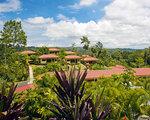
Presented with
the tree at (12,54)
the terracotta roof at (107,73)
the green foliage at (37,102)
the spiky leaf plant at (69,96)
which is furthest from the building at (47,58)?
the spiky leaf plant at (69,96)

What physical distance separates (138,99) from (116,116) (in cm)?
420

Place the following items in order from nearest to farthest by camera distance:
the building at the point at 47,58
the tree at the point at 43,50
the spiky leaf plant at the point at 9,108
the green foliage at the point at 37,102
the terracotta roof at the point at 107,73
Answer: the spiky leaf plant at the point at 9,108
the green foliage at the point at 37,102
the terracotta roof at the point at 107,73
the building at the point at 47,58
the tree at the point at 43,50

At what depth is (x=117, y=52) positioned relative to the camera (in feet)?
339

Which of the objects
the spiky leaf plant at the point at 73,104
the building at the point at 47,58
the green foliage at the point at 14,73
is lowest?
the green foliage at the point at 14,73

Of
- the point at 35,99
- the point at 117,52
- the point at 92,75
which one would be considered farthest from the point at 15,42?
the point at 35,99

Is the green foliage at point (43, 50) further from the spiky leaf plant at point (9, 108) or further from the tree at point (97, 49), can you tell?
the spiky leaf plant at point (9, 108)

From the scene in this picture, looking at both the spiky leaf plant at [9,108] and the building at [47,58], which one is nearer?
the spiky leaf plant at [9,108]

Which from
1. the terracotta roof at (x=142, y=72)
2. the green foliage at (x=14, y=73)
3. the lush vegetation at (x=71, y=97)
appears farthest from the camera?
the green foliage at (x=14, y=73)

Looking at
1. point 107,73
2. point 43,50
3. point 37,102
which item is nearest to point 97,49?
point 43,50

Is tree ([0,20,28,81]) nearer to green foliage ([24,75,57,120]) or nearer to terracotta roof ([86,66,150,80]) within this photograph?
terracotta roof ([86,66,150,80])

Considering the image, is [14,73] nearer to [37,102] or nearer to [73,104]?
[37,102]

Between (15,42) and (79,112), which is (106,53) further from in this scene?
(79,112)

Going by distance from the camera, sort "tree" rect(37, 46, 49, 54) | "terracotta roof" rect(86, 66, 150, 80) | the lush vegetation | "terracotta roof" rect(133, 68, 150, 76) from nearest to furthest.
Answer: the lush vegetation
"terracotta roof" rect(86, 66, 150, 80)
"terracotta roof" rect(133, 68, 150, 76)
"tree" rect(37, 46, 49, 54)

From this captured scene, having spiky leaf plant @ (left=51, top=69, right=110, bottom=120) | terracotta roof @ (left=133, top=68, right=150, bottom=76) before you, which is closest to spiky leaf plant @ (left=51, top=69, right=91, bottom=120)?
spiky leaf plant @ (left=51, top=69, right=110, bottom=120)
